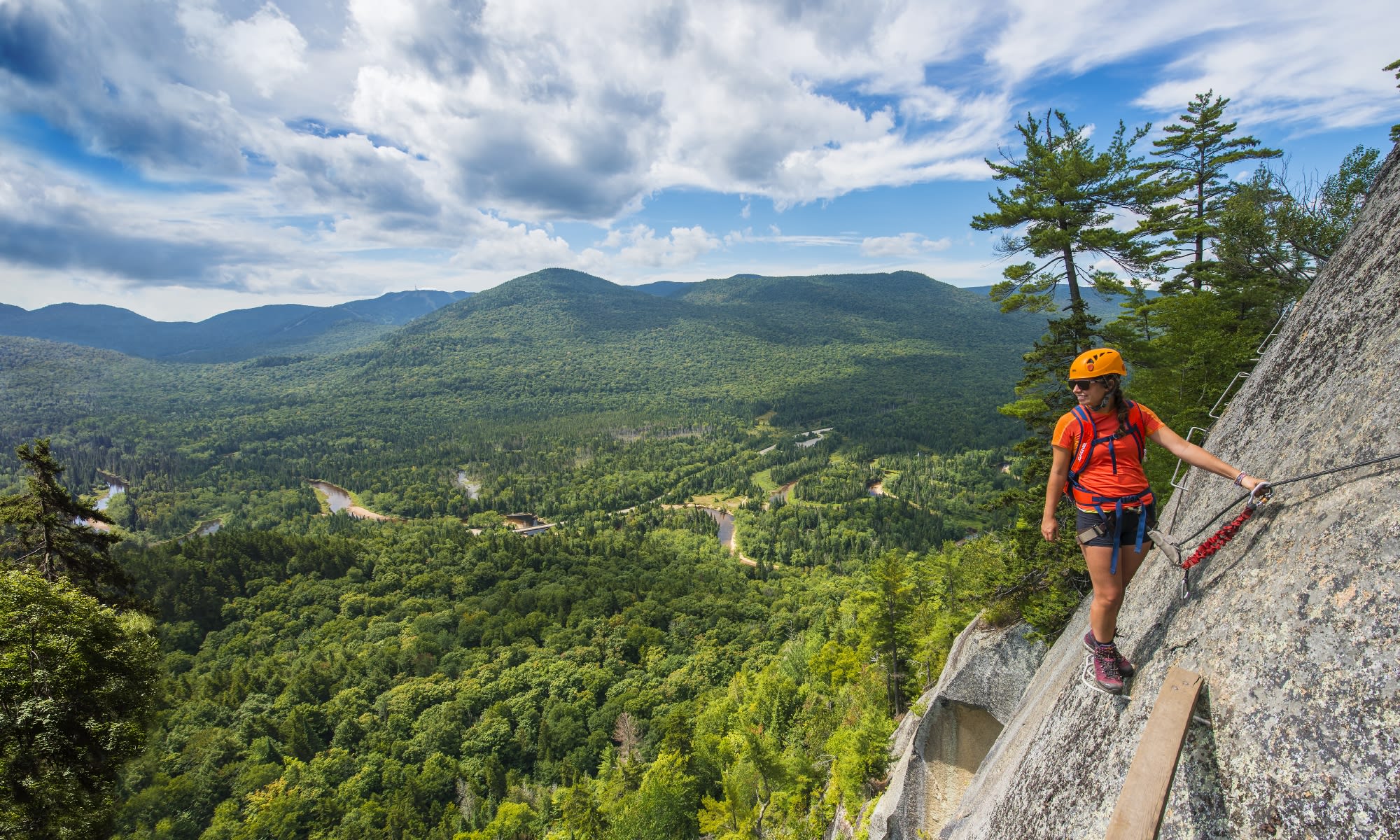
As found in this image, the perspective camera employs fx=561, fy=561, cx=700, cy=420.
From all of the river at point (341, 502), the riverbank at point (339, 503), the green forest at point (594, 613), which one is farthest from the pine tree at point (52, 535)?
the river at point (341, 502)

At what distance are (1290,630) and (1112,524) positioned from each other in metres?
1.41

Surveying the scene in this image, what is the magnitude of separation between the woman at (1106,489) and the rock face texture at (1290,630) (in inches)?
20.0

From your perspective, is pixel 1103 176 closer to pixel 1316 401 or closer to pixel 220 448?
pixel 1316 401

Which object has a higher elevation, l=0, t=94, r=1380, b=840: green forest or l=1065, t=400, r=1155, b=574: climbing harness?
l=1065, t=400, r=1155, b=574: climbing harness

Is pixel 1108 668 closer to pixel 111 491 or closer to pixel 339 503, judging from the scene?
pixel 339 503

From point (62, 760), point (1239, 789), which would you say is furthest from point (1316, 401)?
point (62, 760)

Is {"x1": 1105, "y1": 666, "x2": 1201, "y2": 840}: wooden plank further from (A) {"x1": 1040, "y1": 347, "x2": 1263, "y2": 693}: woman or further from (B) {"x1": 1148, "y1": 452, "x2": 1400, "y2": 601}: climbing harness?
(B) {"x1": 1148, "y1": 452, "x2": 1400, "y2": 601}: climbing harness

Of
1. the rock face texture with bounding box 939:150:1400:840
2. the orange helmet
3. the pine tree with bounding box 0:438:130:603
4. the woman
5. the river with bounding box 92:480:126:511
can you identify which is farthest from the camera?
the river with bounding box 92:480:126:511

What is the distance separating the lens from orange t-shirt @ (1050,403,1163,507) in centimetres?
541

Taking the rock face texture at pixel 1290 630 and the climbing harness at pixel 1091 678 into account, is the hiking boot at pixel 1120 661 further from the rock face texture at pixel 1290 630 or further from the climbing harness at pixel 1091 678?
the climbing harness at pixel 1091 678

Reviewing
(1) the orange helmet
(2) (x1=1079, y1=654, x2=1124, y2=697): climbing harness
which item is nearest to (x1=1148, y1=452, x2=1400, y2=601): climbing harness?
(2) (x1=1079, y1=654, x2=1124, y2=697): climbing harness

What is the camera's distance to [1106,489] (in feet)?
18.0

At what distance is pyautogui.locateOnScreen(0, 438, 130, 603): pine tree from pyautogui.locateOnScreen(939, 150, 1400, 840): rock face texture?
2024 centimetres

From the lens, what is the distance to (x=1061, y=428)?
5.65 metres
